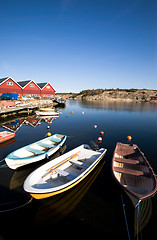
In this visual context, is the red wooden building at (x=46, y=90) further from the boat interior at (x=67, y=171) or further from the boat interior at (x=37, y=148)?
the boat interior at (x=67, y=171)

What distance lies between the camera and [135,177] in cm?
951

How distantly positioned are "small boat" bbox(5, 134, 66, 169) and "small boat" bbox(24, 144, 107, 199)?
254cm

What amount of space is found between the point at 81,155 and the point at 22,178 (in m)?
5.85

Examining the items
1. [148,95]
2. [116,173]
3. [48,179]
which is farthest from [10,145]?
[148,95]

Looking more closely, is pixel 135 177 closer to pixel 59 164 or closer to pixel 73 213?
pixel 73 213

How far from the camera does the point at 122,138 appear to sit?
2158cm

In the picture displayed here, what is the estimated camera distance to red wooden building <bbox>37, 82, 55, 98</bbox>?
69.9m

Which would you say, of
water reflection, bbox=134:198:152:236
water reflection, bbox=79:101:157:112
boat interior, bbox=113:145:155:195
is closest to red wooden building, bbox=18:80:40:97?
water reflection, bbox=79:101:157:112

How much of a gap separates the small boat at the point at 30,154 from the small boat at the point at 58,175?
2543 mm

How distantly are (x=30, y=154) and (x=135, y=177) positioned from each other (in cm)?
1030

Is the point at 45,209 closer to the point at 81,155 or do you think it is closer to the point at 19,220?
the point at 19,220

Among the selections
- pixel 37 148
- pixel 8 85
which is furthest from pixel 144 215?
pixel 8 85

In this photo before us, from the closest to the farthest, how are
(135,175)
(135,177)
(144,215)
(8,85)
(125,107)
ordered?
(144,215) < (135,177) < (135,175) < (8,85) < (125,107)

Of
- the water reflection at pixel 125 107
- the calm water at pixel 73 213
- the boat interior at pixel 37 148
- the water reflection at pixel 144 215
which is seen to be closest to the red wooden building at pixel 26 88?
the water reflection at pixel 125 107
